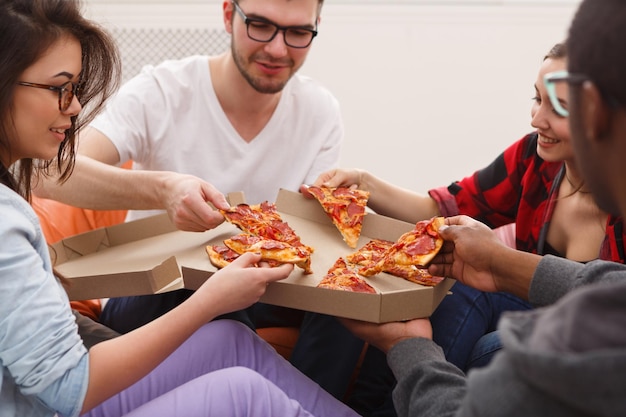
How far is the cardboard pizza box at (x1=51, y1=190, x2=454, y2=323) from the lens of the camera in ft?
4.15

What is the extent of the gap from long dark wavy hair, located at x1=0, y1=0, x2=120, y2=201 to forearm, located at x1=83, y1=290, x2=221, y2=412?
0.36 m

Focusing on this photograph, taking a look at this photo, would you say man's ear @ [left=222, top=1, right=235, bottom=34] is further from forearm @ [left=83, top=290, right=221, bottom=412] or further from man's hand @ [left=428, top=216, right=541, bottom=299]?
forearm @ [left=83, top=290, right=221, bottom=412]

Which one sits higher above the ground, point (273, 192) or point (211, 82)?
point (211, 82)

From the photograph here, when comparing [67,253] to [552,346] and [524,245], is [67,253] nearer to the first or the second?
[524,245]

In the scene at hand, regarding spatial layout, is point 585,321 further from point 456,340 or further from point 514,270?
point 456,340

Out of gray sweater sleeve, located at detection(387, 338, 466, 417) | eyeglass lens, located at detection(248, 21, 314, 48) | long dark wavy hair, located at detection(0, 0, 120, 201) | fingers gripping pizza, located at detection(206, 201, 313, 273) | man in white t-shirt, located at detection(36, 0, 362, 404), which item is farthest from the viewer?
eyeglass lens, located at detection(248, 21, 314, 48)

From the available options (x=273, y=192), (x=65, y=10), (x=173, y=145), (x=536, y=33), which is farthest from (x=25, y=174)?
(x=536, y=33)

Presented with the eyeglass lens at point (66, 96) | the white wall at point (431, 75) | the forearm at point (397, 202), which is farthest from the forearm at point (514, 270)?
the white wall at point (431, 75)

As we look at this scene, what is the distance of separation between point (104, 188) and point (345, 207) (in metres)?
0.60

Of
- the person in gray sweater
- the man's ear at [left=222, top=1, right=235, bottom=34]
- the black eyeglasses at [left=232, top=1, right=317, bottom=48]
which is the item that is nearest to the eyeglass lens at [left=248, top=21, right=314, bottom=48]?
the black eyeglasses at [left=232, top=1, right=317, bottom=48]

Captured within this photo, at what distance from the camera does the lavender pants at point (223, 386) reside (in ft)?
3.79

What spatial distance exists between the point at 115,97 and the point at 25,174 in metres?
0.74

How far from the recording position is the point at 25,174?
1.32 meters

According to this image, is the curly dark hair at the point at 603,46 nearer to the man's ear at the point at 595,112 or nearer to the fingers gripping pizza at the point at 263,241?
the man's ear at the point at 595,112
